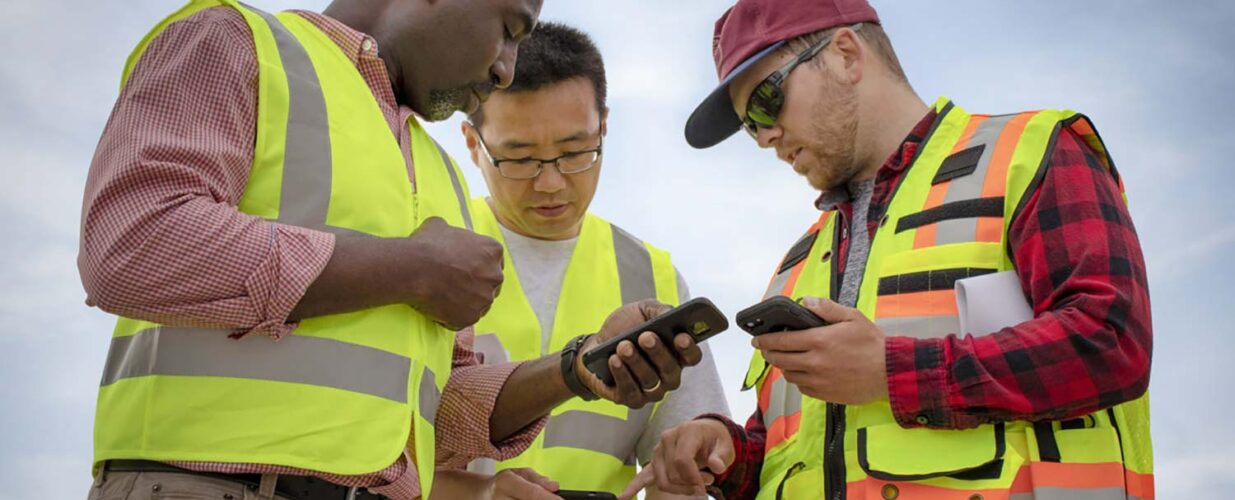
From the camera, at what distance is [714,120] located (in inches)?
191

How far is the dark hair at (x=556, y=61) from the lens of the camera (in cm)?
499

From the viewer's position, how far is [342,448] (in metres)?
2.70

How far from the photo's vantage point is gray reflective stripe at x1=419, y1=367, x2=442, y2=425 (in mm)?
3070

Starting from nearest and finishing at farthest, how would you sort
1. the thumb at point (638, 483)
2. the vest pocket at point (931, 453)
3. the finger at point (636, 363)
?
the vest pocket at point (931, 453), the finger at point (636, 363), the thumb at point (638, 483)

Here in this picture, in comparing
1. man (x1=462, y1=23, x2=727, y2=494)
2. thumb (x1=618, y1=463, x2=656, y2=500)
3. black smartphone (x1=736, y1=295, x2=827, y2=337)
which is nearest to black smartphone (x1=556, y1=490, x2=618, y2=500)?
thumb (x1=618, y1=463, x2=656, y2=500)

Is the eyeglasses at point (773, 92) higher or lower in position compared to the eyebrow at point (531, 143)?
higher

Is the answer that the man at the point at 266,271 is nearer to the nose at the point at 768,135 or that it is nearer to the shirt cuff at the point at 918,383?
the shirt cuff at the point at 918,383

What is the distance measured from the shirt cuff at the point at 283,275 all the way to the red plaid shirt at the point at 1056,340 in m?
1.63

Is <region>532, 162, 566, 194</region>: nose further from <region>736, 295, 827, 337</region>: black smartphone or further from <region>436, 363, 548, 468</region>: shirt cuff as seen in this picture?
<region>736, 295, 827, 337</region>: black smartphone

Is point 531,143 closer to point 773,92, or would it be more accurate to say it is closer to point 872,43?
point 773,92

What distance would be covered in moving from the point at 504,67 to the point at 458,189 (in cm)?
42

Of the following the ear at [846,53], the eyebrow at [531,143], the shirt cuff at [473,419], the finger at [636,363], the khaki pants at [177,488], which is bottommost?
the shirt cuff at [473,419]

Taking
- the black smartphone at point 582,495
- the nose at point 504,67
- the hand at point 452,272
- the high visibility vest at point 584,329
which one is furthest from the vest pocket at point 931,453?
the nose at point 504,67

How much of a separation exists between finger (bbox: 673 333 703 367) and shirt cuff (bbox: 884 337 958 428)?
0.55m
